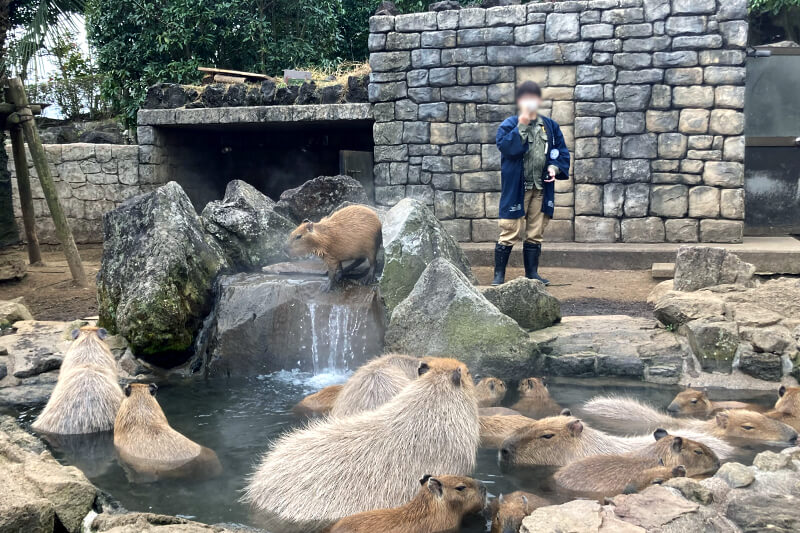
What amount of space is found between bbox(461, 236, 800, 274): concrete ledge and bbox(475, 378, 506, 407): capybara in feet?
16.0

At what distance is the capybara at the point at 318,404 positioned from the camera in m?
5.20

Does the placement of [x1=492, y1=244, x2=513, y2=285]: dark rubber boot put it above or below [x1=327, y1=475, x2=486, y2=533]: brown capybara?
above

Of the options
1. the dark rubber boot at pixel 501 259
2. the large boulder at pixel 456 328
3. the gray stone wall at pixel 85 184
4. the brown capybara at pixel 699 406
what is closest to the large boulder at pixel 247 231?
the large boulder at pixel 456 328

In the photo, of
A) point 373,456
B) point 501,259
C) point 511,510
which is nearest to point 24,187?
point 501,259

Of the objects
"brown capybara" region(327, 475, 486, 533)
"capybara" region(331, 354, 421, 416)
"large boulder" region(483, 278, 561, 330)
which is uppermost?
"large boulder" region(483, 278, 561, 330)

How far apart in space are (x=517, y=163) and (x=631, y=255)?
2559 millimetres

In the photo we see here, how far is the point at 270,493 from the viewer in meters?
3.70

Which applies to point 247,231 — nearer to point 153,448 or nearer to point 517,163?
point 517,163

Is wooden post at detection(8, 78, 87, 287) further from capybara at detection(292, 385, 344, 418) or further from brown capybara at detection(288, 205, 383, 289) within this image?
capybara at detection(292, 385, 344, 418)

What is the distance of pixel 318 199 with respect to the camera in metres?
8.30

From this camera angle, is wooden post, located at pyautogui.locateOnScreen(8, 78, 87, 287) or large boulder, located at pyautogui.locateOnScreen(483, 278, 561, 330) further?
wooden post, located at pyautogui.locateOnScreen(8, 78, 87, 287)

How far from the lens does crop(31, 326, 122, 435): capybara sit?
4883 millimetres

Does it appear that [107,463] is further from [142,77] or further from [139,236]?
[142,77]

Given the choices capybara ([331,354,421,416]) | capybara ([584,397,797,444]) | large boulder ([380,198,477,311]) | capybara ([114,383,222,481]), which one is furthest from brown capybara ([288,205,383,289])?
capybara ([584,397,797,444])
